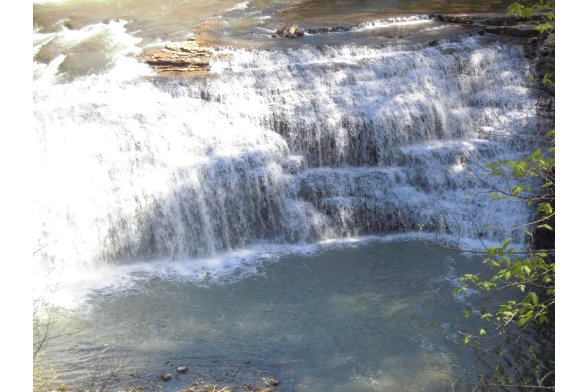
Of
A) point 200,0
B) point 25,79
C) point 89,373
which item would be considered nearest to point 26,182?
point 25,79

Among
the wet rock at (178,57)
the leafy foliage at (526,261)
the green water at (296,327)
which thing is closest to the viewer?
the leafy foliage at (526,261)

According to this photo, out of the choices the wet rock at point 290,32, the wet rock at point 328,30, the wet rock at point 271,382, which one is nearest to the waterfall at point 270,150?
the wet rock at point 290,32

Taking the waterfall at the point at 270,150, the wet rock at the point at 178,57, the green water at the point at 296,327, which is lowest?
the green water at the point at 296,327

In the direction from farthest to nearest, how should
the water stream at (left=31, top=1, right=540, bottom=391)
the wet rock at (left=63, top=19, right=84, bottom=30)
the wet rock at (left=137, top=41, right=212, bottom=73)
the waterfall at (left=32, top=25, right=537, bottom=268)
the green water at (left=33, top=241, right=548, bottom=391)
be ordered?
the wet rock at (left=63, top=19, right=84, bottom=30)
the wet rock at (left=137, top=41, right=212, bottom=73)
the waterfall at (left=32, top=25, right=537, bottom=268)
the water stream at (left=31, top=1, right=540, bottom=391)
the green water at (left=33, top=241, right=548, bottom=391)

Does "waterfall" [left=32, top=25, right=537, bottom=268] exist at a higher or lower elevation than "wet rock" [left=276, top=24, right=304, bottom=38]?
lower

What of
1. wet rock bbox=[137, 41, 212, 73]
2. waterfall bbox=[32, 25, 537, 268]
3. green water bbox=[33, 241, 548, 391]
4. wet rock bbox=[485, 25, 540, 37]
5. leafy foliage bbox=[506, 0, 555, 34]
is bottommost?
green water bbox=[33, 241, 548, 391]

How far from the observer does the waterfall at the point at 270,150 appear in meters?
9.41

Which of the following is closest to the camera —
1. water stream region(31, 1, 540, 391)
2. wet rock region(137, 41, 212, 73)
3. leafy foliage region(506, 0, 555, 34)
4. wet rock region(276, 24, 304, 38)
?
leafy foliage region(506, 0, 555, 34)

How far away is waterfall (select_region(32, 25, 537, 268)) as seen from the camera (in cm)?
941

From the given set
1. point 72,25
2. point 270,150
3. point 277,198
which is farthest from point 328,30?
point 72,25

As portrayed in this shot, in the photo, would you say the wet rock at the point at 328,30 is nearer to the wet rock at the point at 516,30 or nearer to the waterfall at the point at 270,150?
the waterfall at the point at 270,150

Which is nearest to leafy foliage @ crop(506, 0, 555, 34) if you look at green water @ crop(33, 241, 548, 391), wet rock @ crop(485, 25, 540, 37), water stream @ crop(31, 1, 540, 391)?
water stream @ crop(31, 1, 540, 391)

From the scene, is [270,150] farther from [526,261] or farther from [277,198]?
[526,261]

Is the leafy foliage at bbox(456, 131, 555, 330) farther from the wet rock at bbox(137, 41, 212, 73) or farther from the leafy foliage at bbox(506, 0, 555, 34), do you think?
the wet rock at bbox(137, 41, 212, 73)
